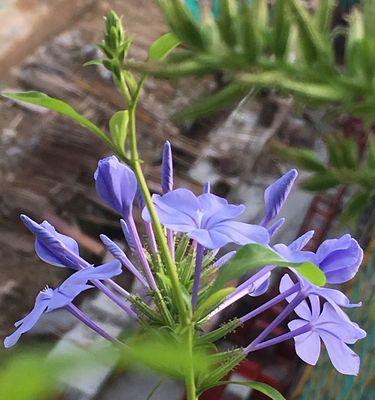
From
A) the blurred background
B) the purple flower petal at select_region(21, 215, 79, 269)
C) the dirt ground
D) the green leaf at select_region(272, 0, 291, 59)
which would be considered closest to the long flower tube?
the purple flower petal at select_region(21, 215, 79, 269)

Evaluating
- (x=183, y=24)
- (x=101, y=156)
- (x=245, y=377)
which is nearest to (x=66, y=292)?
(x=183, y=24)

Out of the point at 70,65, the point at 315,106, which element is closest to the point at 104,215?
the point at 70,65

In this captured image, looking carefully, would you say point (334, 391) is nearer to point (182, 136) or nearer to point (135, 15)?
point (182, 136)

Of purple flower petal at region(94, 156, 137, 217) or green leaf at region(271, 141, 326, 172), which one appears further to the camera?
green leaf at region(271, 141, 326, 172)

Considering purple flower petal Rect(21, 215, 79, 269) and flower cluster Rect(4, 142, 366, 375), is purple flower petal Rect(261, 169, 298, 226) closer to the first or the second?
flower cluster Rect(4, 142, 366, 375)

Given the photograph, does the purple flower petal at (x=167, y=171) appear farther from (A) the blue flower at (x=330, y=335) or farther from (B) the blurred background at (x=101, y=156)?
(B) the blurred background at (x=101, y=156)
